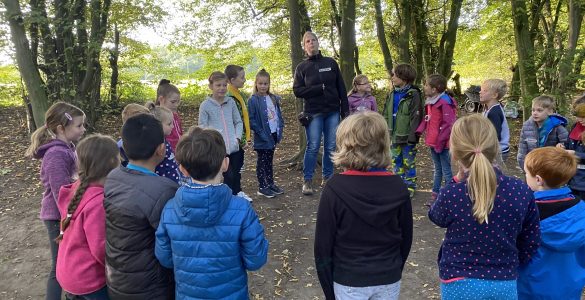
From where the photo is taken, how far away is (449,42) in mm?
14508

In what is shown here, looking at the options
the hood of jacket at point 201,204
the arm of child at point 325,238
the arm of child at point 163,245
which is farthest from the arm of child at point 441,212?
the arm of child at point 163,245

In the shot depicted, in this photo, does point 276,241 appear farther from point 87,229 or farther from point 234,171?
point 87,229

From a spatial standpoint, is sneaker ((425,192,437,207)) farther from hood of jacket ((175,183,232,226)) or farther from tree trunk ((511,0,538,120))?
tree trunk ((511,0,538,120))

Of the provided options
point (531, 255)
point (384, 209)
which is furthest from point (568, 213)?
point (384, 209)

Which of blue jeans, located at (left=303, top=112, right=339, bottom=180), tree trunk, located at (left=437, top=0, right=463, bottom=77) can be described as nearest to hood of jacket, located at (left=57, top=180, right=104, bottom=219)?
blue jeans, located at (left=303, top=112, right=339, bottom=180)

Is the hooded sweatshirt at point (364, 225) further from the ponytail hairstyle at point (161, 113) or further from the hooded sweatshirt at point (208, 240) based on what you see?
the ponytail hairstyle at point (161, 113)

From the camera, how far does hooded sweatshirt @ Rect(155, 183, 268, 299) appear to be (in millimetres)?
2061

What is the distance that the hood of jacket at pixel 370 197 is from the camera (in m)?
2.12

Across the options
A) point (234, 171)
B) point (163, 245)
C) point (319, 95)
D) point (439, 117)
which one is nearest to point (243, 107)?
point (234, 171)

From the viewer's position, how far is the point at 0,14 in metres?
5.95

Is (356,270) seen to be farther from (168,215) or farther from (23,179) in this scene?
(23,179)

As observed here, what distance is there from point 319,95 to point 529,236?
11.9ft

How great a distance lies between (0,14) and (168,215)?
18.6 ft

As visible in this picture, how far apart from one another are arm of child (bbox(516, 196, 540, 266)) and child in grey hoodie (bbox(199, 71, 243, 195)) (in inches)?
125
